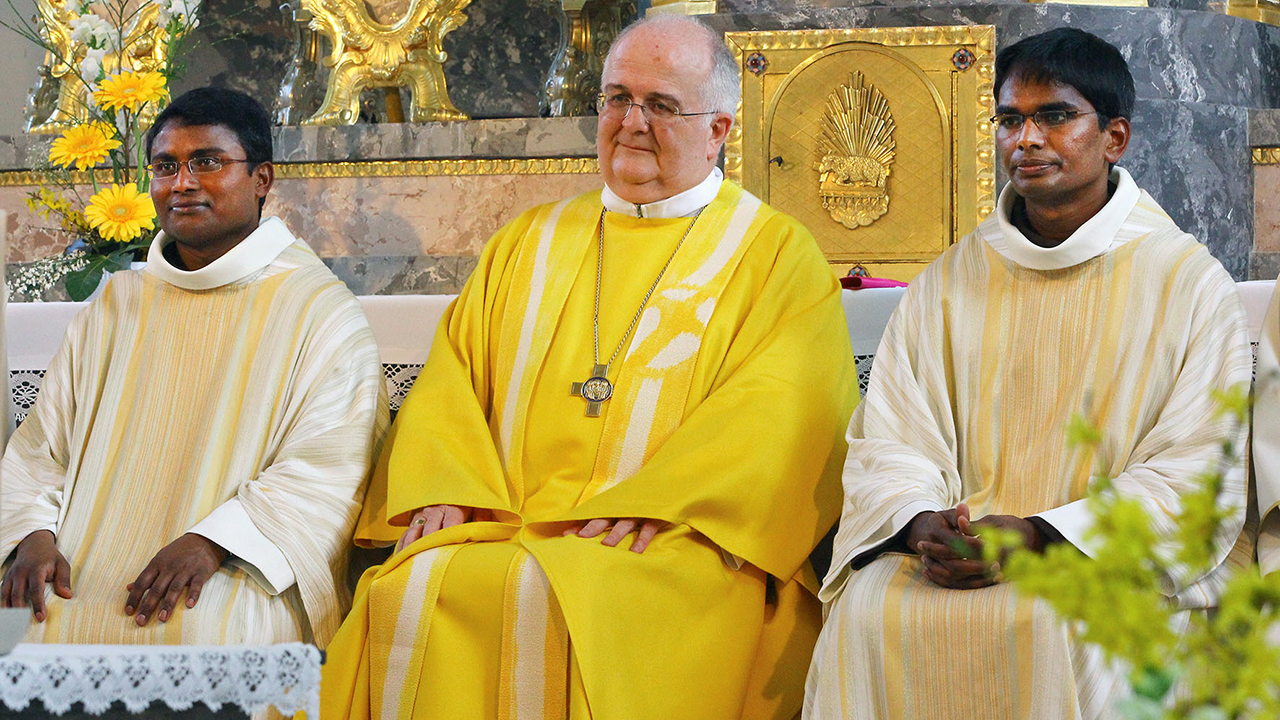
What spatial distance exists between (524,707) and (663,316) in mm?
1061

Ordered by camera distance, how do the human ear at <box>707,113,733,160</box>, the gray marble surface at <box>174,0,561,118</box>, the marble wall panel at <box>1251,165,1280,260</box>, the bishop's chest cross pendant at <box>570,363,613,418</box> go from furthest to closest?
the gray marble surface at <box>174,0,561,118</box>, the marble wall panel at <box>1251,165,1280,260</box>, the human ear at <box>707,113,733,160</box>, the bishop's chest cross pendant at <box>570,363,613,418</box>

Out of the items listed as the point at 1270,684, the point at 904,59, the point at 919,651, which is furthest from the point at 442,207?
the point at 1270,684

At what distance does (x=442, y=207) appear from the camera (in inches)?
221

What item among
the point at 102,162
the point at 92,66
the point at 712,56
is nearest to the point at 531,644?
the point at 712,56

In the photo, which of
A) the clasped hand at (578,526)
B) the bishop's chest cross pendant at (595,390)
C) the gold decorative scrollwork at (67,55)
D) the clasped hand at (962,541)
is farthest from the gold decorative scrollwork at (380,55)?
the clasped hand at (962,541)

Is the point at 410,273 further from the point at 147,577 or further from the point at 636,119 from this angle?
the point at 147,577

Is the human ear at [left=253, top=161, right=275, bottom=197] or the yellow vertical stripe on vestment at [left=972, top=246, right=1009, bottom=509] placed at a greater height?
the human ear at [left=253, top=161, right=275, bottom=197]

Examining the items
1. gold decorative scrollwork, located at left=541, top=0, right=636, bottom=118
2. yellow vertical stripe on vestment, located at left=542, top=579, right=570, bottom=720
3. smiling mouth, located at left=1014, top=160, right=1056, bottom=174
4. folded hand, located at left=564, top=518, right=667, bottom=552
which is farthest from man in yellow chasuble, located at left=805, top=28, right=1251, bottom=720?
gold decorative scrollwork, located at left=541, top=0, right=636, bottom=118

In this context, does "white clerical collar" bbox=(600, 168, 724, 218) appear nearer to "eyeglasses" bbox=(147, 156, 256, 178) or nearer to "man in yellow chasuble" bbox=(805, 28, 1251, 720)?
"man in yellow chasuble" bbox=(805, 28, 1251, 720)

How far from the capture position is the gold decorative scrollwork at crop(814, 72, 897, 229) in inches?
212

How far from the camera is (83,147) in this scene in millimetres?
Answer: 4398

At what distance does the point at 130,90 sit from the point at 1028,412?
2.74 m

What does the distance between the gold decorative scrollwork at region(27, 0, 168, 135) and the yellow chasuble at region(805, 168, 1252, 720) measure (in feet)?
11.6

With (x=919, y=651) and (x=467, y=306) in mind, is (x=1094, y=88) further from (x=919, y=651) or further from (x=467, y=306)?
(x=467, y=306)
